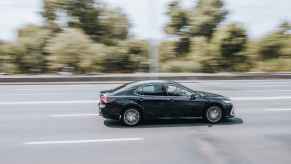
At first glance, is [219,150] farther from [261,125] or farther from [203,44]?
[203,44]

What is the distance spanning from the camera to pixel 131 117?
467 inches

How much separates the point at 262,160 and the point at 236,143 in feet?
4.83

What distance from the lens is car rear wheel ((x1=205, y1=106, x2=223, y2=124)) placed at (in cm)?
1229

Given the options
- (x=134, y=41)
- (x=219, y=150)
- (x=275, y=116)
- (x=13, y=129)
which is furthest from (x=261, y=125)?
(x=134, y=41)

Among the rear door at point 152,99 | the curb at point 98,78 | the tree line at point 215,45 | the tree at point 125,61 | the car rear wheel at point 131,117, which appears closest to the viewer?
the car rear wheel at point 131,117

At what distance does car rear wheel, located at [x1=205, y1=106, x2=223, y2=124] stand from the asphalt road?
0.72 feet

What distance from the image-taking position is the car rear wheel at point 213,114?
484 inches

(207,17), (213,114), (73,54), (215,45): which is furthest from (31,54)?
(213,114)

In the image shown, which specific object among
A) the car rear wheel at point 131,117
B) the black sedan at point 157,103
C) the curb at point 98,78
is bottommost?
the car rear wheel at point 131,117

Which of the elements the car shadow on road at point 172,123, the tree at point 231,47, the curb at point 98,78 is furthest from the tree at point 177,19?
the car shadow on road at point 172,123

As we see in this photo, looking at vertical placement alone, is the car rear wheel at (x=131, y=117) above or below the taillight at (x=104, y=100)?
below

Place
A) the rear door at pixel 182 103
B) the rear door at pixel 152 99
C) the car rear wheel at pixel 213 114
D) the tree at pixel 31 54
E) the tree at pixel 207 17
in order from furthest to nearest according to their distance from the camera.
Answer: the tree at pixel 207 17, the tree at pixel 31 54, the car rear wheel at pixel 213 114, the rear door at pixel 182 103, the rear door at pixel 152 99

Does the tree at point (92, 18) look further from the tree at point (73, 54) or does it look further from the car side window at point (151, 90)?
the car side window at point (151, 90)

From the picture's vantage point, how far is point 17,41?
34250 millimetres
